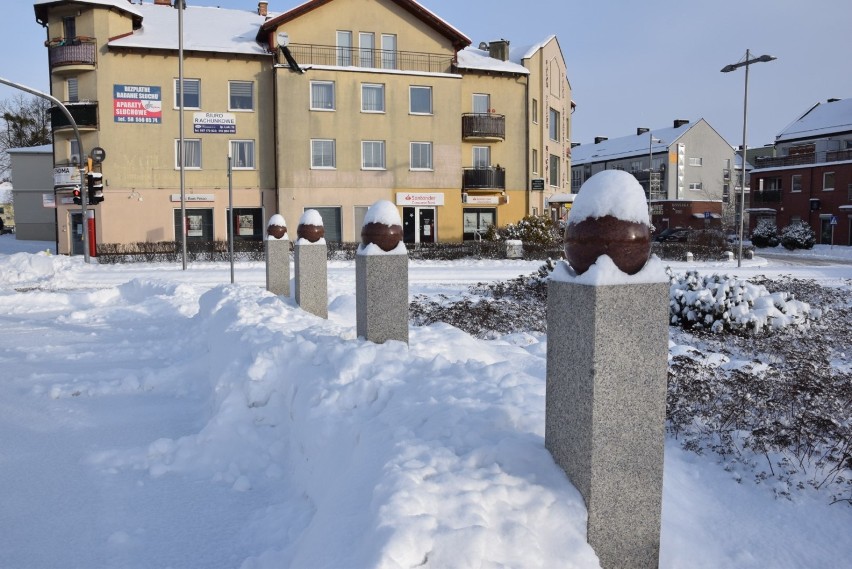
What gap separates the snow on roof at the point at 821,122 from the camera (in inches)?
2151

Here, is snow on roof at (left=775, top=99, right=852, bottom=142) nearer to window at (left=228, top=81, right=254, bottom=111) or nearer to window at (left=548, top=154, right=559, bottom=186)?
window at (left=548, top=154, right=559, bottom=186)

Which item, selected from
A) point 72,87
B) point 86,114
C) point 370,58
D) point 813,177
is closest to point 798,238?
point 813,177

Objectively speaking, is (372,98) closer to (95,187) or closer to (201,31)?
(201,31)

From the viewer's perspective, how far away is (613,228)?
3.10 metres

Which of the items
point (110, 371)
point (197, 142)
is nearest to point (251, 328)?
point (110, 371)

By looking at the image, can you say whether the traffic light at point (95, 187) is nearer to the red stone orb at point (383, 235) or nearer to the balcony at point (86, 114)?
the balcony at point (86, 114)

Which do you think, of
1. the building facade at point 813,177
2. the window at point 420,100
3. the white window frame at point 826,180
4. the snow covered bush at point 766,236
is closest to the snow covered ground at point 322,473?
the window at point 420,100

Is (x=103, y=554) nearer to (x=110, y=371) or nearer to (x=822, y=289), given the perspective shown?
(x=110, y=371)

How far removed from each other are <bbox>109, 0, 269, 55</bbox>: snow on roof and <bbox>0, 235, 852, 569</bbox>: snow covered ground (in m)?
28.3

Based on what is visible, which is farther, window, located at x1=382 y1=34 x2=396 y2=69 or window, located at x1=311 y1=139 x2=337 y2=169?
window, located at x1=382 y1=34 x2=396 y2=69

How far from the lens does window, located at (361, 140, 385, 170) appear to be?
34.9 meters

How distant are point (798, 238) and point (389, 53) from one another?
30336 millimetres

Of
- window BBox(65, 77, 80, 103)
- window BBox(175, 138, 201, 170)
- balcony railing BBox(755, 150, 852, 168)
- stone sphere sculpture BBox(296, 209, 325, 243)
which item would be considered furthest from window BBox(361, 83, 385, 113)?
balcony railing BBox(755, 150, 852, 168)

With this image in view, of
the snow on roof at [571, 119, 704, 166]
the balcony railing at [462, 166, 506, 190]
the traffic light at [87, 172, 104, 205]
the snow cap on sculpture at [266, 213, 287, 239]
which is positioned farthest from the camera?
the snow on roof at [571, 119, 704, 166]
